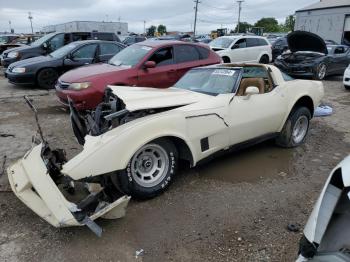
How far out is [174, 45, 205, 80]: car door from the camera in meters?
8.27

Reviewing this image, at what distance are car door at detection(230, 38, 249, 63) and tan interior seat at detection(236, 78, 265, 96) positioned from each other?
992 cm

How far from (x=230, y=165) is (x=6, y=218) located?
291 centimetres

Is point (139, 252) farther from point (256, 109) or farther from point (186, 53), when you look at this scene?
point (186, 53)

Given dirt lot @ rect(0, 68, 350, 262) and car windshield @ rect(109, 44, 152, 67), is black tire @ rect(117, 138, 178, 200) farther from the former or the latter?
car windshield @ rect(109, 44, 152, 67)

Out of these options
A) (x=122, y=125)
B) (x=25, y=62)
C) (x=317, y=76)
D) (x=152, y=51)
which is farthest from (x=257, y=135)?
(x=317, y=76)

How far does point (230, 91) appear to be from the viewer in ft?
15.3

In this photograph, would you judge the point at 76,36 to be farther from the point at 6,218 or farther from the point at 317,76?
the point at 6,218

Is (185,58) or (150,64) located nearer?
(150,64)

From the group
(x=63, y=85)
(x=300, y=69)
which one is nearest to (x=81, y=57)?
(x=63, y=85)

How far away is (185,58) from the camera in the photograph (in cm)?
845

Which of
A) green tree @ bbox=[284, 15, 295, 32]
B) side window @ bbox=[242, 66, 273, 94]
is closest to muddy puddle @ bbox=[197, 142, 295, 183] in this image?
side window @ bbox=[242, 66, 273, 94]

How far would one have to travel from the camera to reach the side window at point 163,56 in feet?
26.3

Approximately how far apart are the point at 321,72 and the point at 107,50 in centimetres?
808

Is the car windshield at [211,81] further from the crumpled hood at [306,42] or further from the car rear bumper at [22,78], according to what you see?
the crumpled hood at [306,42]
